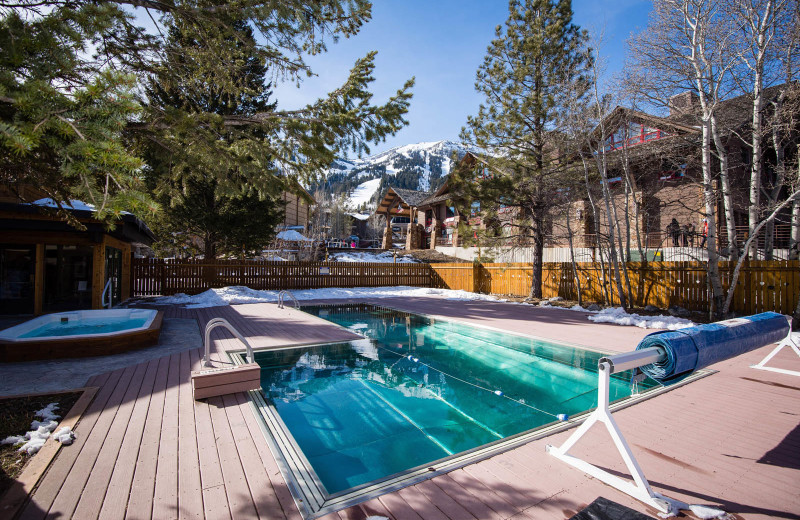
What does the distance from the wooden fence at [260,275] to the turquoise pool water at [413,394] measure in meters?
9.94

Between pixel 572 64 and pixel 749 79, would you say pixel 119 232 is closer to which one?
pixel 572 64

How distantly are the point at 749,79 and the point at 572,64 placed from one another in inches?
191

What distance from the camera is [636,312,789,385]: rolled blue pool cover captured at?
2.61 meters

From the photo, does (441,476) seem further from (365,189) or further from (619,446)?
(365,189)

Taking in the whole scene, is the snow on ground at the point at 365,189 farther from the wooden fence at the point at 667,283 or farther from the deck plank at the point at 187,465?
the deck plank at the point at 187,465

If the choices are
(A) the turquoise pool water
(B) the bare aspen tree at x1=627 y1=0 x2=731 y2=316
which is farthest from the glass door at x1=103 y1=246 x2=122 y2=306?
(B) the bare aspen tree at x1=627 y1=0 x2=731 y2=316

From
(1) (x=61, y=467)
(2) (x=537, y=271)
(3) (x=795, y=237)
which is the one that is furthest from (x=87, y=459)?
(2) (x=537, y=271)

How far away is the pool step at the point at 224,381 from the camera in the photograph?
379 centimetres

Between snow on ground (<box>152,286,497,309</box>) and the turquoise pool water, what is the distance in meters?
7.25

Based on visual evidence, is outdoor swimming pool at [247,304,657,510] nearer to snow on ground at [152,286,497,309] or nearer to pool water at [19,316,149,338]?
pool water at [19,316,149,338]

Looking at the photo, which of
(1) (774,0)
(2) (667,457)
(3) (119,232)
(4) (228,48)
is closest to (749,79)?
(1) (774,0)

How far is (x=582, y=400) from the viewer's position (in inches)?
183

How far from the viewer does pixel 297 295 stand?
15086 millimetres

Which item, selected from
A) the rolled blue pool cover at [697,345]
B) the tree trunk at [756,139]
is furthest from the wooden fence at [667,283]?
the rolled blue pool cover at [697,345]
